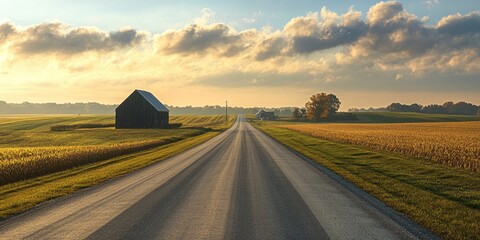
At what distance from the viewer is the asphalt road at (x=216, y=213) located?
25.1 feet

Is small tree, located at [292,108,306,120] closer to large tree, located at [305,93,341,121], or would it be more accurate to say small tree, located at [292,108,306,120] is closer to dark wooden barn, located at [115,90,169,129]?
large tree, located at [305,93,341,121]

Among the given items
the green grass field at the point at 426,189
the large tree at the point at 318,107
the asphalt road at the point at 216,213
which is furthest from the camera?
the large tree at the point at 318,107

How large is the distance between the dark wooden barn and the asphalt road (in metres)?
62.3

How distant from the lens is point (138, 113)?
76125 millimetres

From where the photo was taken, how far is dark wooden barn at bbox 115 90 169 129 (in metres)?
75.6

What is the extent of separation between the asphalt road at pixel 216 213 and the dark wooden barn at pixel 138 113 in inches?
2454

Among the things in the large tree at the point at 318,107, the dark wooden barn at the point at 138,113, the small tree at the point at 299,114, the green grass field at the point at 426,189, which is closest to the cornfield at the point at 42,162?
the green grass field at the point at 426,189

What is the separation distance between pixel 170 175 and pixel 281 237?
9577 mm

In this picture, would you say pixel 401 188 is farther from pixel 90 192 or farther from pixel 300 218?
pixel 90 192

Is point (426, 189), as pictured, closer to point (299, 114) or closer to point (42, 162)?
point (42, 162)

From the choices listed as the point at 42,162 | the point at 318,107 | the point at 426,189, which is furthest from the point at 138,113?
the point at 318,107

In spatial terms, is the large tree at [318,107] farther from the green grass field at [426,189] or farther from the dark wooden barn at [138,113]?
the green grass field at [426,189]

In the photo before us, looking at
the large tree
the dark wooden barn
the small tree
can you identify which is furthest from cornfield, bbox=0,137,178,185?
the small tree

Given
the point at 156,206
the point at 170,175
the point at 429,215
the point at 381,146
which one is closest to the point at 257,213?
the point at 156,206
